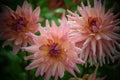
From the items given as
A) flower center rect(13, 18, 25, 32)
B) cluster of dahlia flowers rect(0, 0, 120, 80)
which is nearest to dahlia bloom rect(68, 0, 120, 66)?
cluster of dahlia flowers rect(0, 0, 120, 80)

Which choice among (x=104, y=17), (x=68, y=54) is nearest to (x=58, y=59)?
(x=68, y=54)

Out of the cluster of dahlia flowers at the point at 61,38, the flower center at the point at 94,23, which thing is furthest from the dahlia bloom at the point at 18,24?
the flower center at the point at 94,23

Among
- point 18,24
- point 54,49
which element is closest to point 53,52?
point 54,49

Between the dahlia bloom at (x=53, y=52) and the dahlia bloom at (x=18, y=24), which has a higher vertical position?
the dahlia bloom at (x=18, y=24)

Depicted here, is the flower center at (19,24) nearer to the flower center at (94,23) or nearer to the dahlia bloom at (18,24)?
the dahlia bloom at (18,24)

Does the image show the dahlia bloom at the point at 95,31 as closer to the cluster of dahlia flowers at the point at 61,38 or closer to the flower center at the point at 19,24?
the cluster of dahlia flowers at the point at 61,38

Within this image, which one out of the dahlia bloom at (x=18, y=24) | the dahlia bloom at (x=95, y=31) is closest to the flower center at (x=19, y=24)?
the dahlia bloom at (x=18, y=24)
